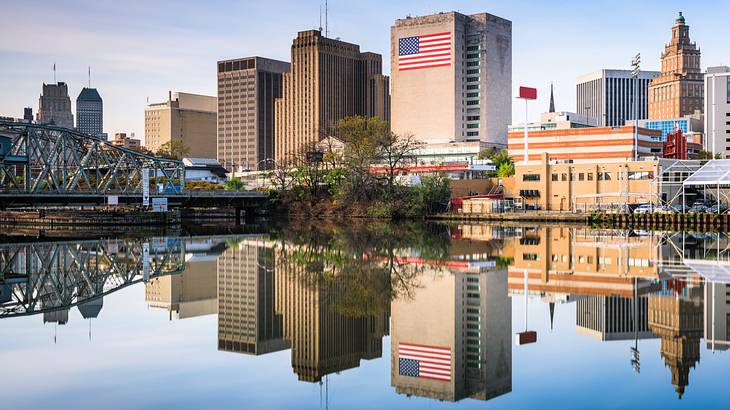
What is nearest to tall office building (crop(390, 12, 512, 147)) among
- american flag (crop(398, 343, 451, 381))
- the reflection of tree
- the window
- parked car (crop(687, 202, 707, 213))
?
parked car (crop(687, 202, 707, 213))

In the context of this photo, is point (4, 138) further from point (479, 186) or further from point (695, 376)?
point (695, 376)

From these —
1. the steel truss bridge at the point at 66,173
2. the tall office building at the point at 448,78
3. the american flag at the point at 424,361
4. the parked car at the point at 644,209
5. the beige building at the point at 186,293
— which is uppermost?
the tall office building at the point at 448,78

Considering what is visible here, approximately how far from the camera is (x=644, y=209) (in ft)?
288

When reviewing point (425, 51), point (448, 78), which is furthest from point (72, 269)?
point (425, 51)

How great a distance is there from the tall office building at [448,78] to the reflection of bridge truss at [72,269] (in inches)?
5281

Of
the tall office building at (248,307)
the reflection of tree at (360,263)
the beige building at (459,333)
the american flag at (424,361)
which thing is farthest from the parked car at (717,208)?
the american flag at (424,361)

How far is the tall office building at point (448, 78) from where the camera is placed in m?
188

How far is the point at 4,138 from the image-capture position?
273 ft

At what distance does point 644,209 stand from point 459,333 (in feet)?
233

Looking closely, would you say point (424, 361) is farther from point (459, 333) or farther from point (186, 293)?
point (186, 293)

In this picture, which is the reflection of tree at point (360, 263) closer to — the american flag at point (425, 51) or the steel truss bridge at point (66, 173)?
the steel truss bridge at point (66, 173)

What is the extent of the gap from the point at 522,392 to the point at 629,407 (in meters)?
2.12

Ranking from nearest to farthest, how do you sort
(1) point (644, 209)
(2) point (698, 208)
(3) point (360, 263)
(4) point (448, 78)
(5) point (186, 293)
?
(5) point (186, 293) < (3) point (360, 263) < (2) point (698, 208) < (1) point (644, 209) < (4) point (448, 78)

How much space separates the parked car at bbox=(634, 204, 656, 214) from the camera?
83919 millimetres
